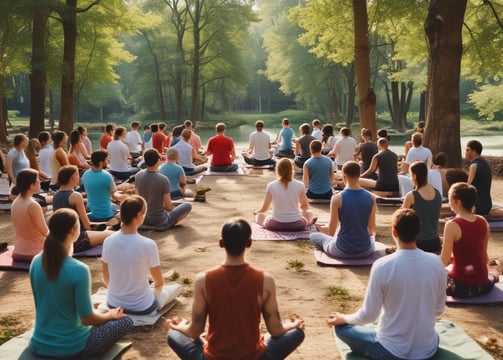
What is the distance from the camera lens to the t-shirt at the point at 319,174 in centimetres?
1205

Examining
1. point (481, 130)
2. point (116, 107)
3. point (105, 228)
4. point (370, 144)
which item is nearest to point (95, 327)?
point (105, 228)

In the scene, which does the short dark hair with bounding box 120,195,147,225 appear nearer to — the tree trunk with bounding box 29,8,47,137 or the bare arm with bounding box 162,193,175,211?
the bare arm with bounding box 162,193,175,211

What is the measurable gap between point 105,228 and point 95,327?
4.82 m

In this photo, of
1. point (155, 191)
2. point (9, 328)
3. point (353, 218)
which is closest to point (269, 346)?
point (9, 328)

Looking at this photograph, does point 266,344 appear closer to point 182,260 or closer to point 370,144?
point 182,260

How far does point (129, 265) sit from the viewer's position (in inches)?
211

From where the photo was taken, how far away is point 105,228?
932 cm

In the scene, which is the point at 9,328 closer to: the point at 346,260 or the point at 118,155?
the point at 346,260

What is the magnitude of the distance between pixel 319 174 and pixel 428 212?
15.8 feet

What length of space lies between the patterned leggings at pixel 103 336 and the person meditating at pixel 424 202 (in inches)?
160

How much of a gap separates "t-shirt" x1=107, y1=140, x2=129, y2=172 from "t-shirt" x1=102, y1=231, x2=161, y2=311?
9.94 meters

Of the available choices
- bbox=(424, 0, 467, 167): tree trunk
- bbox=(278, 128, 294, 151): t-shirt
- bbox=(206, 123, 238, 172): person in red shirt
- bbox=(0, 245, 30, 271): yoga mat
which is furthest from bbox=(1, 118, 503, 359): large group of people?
bbox=(278, 128, 294, 151): t-shirt

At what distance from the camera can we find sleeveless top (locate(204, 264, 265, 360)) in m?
3.84

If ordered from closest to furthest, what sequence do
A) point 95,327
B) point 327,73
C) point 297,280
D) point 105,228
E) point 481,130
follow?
point 95,327
point 297,280
point 105,228
point 481,130
point 327,73
